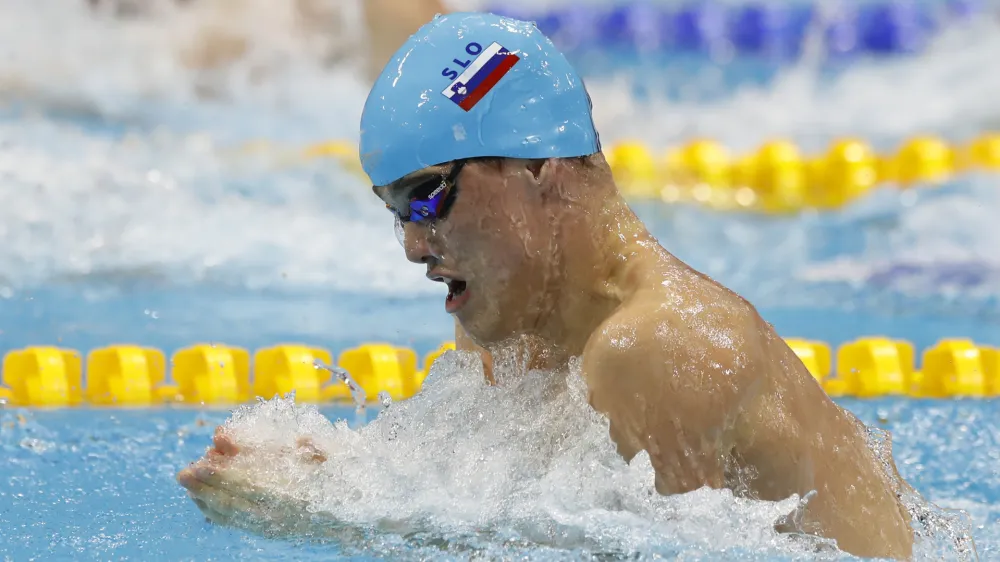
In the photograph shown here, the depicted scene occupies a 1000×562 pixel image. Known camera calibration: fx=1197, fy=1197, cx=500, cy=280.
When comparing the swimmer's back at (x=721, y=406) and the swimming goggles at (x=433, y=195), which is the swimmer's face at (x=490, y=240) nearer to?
the swimming goggles at (x=433, y=195)

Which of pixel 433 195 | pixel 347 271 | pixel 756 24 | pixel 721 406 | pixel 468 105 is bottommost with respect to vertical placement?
pixel 721 406

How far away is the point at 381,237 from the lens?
6.86 meters

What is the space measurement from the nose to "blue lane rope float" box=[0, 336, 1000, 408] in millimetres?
2100

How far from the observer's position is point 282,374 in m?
4.08

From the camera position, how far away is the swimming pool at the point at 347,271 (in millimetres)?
1925

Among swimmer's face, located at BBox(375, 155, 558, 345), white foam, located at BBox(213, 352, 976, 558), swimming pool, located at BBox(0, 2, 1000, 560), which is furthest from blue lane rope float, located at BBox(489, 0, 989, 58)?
swimmer's face, located at BBox(375, 155, 558, 345)

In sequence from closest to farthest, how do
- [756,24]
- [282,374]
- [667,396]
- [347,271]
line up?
[667,396] → [282,374] → [347,271] → [756,24]

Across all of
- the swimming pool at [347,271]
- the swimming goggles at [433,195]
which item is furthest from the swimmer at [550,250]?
the swimming pool at [347,271]

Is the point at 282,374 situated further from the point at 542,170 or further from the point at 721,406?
the point at 721,406

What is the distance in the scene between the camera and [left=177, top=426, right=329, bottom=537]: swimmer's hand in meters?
1.89

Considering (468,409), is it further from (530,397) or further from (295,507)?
(295,507)

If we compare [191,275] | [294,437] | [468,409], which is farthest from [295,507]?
[191,275]

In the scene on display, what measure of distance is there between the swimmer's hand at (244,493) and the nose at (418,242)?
17.2 inches

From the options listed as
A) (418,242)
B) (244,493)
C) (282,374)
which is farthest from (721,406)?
(282,374)
